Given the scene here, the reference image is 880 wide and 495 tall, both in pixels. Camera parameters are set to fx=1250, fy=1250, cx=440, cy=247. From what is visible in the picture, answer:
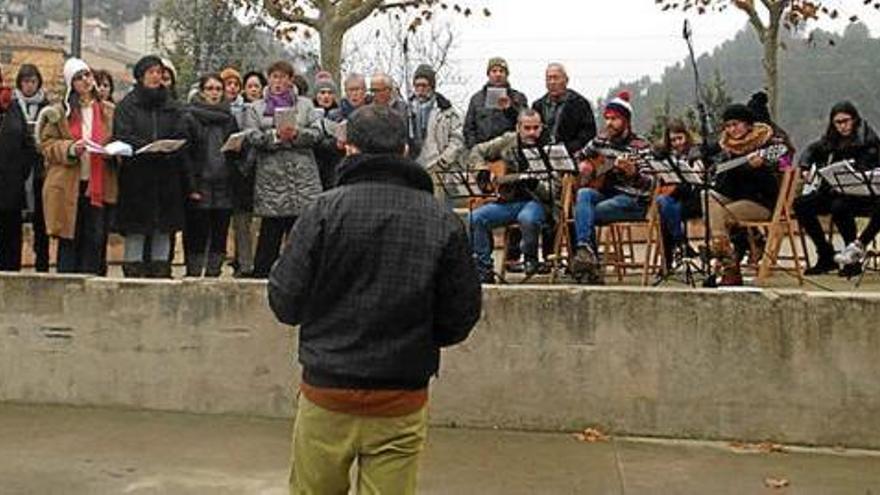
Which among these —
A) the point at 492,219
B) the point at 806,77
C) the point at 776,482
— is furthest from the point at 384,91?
the point at 806,77

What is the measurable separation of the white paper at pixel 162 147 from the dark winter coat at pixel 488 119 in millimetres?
2214

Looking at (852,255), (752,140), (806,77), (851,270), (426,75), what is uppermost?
(806,77)

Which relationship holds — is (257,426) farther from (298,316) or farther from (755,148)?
(755,148)

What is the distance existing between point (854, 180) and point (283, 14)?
8233 millimetres

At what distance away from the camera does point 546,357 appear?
21.9 ft

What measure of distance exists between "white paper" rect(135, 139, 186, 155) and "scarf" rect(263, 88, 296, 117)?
2.33 ft

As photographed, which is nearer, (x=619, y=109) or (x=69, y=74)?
(x=69, y=74)

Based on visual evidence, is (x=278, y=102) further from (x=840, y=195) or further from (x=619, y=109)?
(x=840, y=195)

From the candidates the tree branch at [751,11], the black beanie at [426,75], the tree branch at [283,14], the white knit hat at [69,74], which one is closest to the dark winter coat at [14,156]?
the white knit hat at [69,74]

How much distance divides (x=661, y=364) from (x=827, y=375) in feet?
2.76

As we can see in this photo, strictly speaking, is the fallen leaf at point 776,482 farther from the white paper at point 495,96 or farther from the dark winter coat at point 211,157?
the dark winter coat at point 211,157

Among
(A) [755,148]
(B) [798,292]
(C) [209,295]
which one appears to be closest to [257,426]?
(C) [209,295]

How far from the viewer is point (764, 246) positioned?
29.5 ft

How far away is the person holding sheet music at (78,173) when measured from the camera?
7902 millimetres
